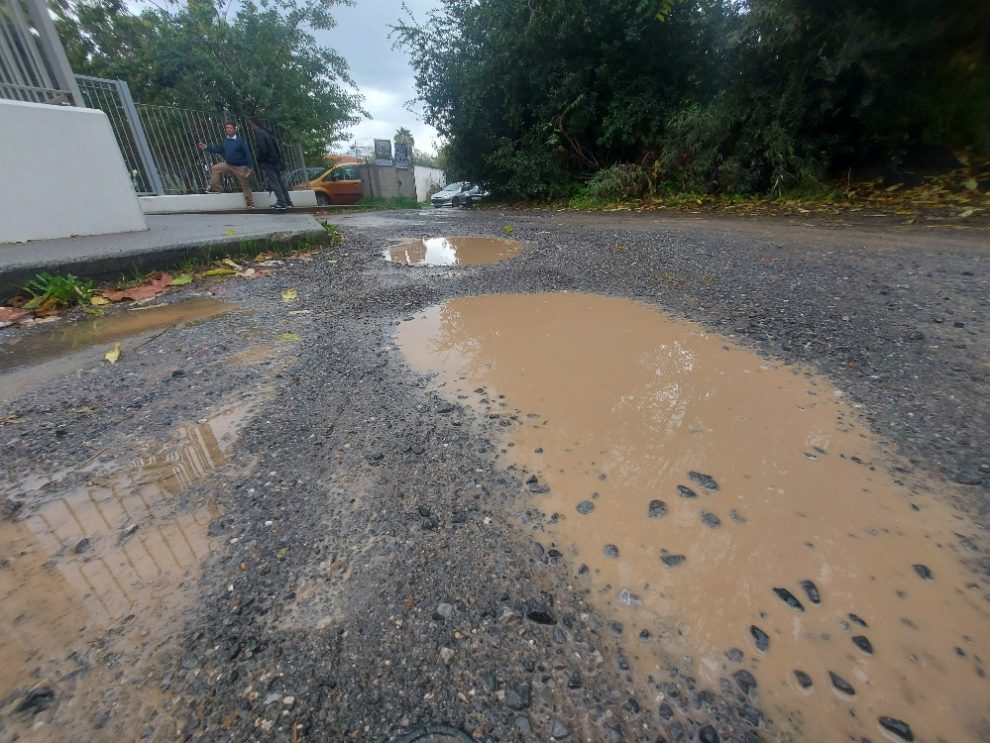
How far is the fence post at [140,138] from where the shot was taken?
8156 millimetres

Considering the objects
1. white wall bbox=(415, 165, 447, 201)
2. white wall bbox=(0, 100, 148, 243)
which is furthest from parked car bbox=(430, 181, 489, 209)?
white wall bbox=(0, 100, 148, 243)

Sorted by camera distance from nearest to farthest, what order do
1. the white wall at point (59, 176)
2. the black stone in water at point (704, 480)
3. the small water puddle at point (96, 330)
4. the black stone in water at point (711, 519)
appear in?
the black stone in water at point (711, 519), the black stone in water at point (704, 480), the small water puddle at point (96, 330), the white wall at point (59, 176)

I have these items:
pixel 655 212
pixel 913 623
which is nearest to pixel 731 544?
pixel 913 623

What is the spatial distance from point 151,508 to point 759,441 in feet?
6.51

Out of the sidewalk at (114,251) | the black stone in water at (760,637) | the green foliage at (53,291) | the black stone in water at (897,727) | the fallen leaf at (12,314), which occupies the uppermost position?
the sidewalk at (114,251)

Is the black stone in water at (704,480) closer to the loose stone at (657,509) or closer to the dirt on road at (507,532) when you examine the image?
the dirt on road at (507,532)

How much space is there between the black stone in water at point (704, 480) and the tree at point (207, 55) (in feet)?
46.4

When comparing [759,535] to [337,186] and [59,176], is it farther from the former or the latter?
[337,186]

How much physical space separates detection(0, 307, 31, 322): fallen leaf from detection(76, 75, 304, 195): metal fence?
6325mm

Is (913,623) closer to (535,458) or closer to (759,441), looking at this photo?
(759,441)

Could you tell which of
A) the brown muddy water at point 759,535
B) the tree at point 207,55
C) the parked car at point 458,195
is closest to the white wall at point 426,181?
the parked car at point 458,195

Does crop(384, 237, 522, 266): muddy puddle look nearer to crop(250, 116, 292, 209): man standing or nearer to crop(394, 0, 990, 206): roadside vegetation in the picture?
crop(394, 0, 990, 206): roadside vegetation

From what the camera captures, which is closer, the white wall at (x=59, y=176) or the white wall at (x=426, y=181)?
the white wall at (x=59, y=176)

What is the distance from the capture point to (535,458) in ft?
5.29
